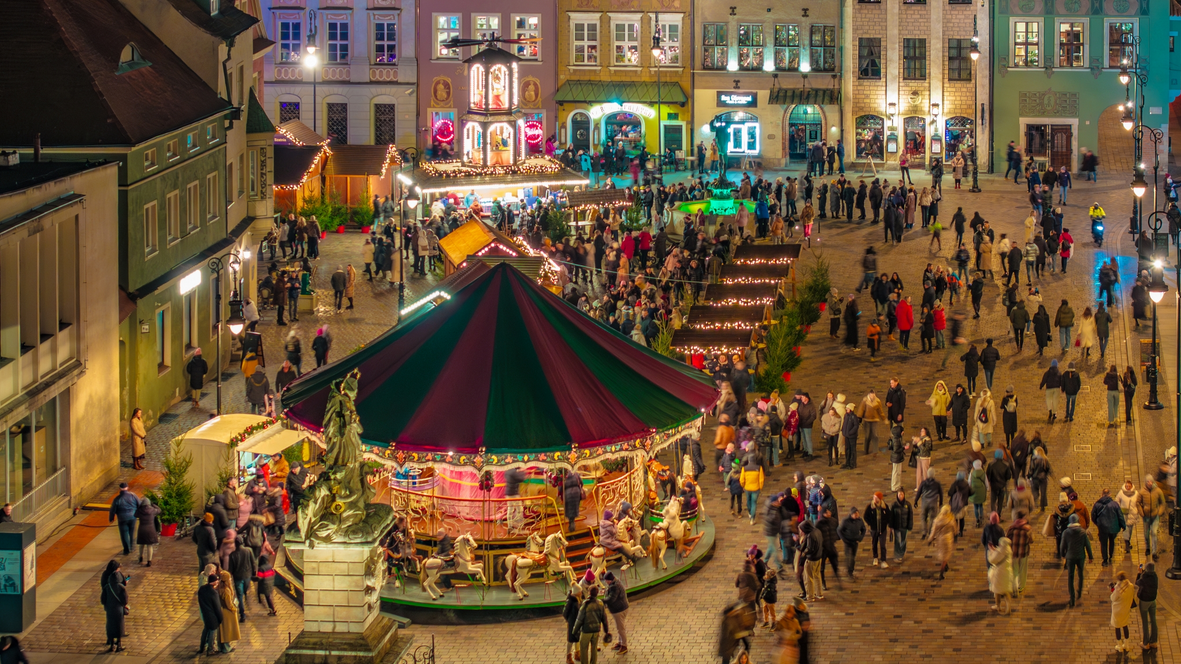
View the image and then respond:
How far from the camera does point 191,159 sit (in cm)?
3653

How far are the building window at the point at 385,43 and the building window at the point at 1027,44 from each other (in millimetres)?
24314

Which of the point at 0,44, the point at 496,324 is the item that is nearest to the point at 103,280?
the point at 0,44

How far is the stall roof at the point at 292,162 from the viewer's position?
5434 cm

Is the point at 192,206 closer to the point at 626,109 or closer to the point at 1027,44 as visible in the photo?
the point at 626,109

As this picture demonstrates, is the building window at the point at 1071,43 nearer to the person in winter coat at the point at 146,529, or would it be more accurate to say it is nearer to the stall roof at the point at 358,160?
the stall roof at the point at 358,160

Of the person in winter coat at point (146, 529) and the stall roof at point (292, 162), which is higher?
the stall roof at point (292, 162)

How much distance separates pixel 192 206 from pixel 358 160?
71.0 feet

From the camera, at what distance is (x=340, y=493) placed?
667 inches

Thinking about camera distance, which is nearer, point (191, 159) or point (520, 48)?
point (191, 159)

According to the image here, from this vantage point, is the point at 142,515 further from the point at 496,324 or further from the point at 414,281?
the point at 414,281

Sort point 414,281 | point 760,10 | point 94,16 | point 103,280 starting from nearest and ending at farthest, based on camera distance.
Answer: point 103,280 → point 94,16 → point 414,281 → point 760,10

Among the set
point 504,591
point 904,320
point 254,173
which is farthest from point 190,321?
point 904,320

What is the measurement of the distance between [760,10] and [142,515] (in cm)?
4570

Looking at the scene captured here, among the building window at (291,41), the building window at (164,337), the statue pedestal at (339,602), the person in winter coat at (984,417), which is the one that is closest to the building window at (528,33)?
the building window at (291,41)
